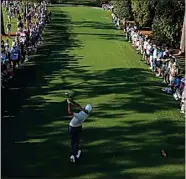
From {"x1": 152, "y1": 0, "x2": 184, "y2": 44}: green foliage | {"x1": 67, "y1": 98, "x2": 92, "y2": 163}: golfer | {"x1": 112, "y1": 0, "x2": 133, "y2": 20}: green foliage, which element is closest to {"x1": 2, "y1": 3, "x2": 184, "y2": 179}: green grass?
{"x1": 67, "y1": 98, "x2": 92, "y2": 163}: golfer

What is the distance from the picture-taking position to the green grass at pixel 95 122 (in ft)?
35.2

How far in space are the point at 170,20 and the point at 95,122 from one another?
1767 cm

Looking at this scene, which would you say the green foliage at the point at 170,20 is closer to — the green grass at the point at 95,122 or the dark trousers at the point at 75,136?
the green grass at the point at 95,122

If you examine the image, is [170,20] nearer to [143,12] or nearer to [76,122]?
[143,12]

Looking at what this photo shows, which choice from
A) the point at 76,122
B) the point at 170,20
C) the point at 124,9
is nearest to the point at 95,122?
the point at 76,122

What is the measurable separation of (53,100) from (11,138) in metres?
3.96

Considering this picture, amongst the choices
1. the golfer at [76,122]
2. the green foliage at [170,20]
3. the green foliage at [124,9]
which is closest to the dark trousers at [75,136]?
the golfer at [76,122]

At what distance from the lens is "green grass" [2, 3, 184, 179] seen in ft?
35.2

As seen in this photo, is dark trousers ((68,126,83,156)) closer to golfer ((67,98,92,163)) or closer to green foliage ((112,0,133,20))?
golfer ((67,98,92,163))

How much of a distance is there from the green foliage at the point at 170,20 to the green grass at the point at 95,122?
5786 mm

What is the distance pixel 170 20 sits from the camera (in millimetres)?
29812

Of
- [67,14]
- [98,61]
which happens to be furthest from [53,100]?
[67,14]

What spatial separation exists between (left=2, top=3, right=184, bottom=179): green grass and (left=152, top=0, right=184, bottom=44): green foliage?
579 cm

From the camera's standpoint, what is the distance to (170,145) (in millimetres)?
12195
